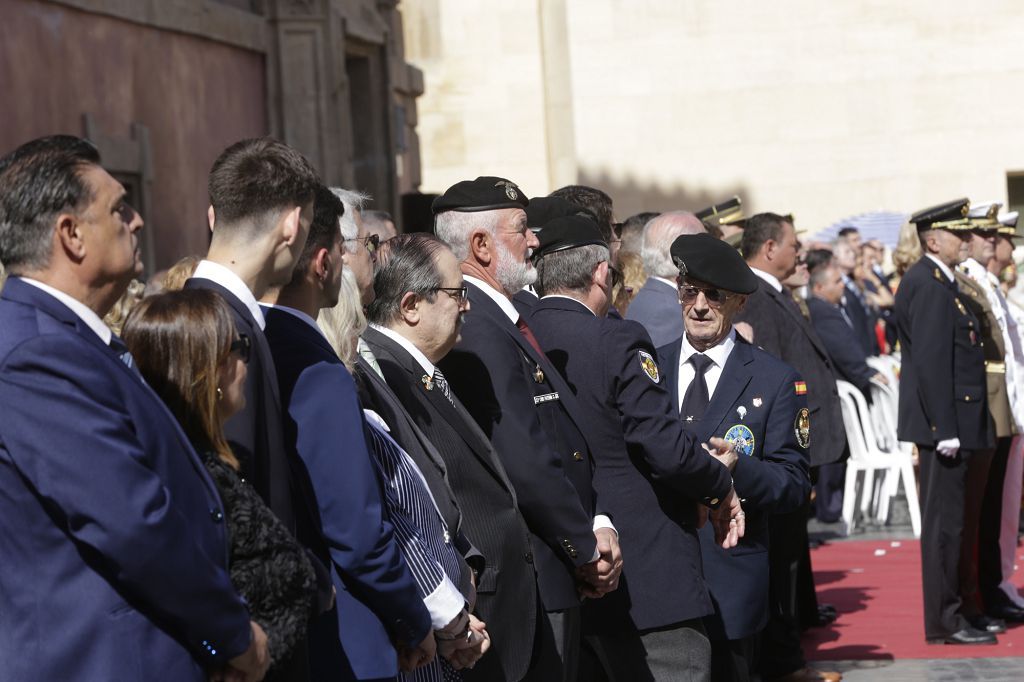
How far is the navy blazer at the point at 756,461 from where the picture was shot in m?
5.59

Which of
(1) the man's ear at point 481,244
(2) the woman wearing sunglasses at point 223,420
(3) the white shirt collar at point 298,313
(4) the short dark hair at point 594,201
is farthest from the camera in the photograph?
(4) the short dark hair at point 594,201

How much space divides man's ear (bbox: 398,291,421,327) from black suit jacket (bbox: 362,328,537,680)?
3.2 inches

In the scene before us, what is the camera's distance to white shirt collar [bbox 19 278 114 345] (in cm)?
308

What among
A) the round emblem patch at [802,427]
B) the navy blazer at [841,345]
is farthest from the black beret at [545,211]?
the navy blazer at [841,345]

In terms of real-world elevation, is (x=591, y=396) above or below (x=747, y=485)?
above

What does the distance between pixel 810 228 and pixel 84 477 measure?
65.7ft

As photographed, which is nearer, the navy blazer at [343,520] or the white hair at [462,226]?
the navy blazer at [343,520]

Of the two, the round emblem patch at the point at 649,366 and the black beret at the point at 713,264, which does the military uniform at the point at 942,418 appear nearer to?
the black beret at the point at 713,264

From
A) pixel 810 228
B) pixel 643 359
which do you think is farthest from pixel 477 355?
pixel 810 228

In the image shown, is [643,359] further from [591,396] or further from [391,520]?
[391,520]

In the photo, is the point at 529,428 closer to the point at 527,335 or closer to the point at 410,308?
the point at 527,335

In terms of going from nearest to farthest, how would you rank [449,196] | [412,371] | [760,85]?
[412,371], [449,196], [760,85]

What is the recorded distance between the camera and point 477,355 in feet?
15.7

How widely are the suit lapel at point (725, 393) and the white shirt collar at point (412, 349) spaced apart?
1550mm
